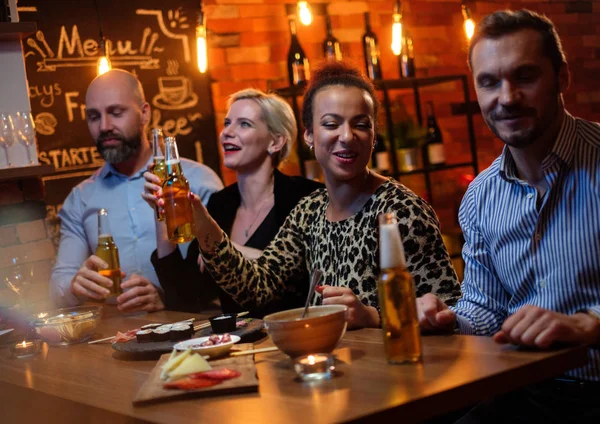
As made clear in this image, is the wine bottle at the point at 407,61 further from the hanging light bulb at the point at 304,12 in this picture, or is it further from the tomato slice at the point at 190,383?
the tomato slice at the point at 190,383

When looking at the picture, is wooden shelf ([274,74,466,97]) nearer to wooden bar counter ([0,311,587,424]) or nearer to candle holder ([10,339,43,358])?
candle holder ([10,339,43,358])

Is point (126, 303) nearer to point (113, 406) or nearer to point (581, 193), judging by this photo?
A: point (113, 406)

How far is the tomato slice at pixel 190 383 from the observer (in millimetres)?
1532

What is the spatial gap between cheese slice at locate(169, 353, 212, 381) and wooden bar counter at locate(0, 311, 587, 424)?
0.27 ft

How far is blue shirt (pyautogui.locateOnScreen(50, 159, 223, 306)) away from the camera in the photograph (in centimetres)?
373

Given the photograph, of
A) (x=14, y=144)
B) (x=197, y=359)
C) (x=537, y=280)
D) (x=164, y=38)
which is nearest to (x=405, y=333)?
(x=197, y=359)

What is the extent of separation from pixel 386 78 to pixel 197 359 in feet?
13.5

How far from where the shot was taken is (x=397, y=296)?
60.4 inches

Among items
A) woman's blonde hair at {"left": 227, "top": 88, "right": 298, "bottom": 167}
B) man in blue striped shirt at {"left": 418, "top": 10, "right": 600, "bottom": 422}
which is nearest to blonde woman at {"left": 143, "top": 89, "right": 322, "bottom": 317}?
woman's blonde hair at {"left": 227, "top": 88, "right": 298, "bottom": 167}

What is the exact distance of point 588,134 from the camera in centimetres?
195

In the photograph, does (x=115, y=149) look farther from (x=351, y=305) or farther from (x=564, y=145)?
(x=564, y=145)

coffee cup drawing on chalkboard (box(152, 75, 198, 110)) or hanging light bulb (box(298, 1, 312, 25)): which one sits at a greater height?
hanging light bulb (box(298, 1, 312, 25))

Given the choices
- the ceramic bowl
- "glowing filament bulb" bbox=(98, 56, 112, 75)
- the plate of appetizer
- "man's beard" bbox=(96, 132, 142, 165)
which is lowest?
the plate of appetizer

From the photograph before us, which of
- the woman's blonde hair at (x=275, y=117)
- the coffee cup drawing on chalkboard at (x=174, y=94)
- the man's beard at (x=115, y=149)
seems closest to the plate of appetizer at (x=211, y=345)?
the woman's blonde hair at (x=275, y=117)
